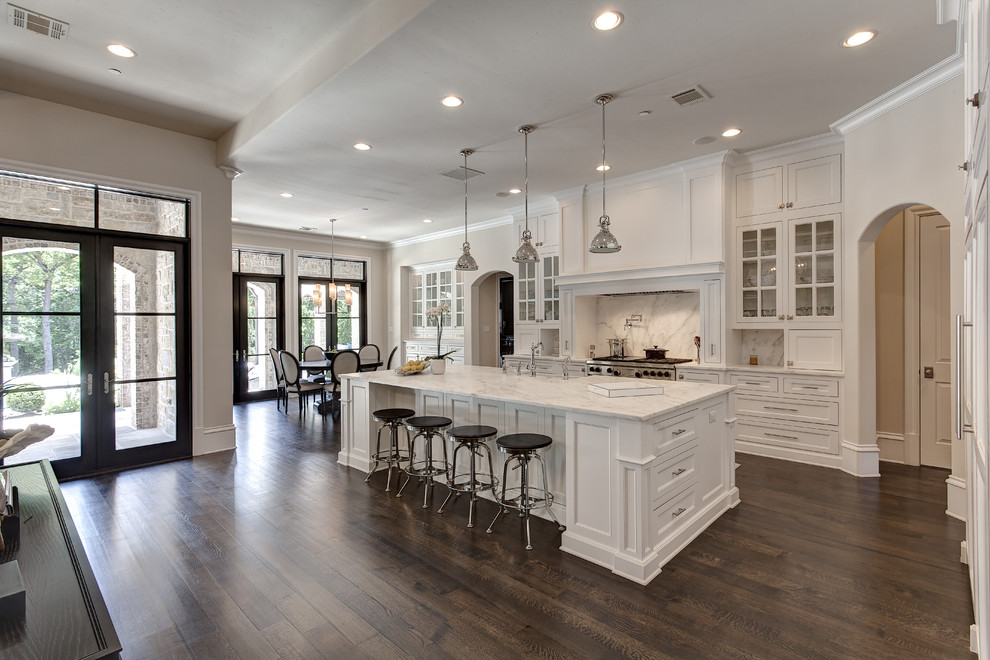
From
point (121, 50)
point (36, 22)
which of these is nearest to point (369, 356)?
point (121, 50)

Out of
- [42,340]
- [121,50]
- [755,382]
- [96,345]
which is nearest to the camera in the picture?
[121,50]

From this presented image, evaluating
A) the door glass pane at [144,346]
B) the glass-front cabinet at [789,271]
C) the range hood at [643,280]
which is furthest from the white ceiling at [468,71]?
the door glass pane at [144,346]

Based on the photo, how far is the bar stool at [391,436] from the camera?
4039 mm

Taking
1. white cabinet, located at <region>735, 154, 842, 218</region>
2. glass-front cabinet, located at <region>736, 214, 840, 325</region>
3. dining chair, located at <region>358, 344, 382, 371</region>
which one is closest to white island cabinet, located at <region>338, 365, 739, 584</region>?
glass-front cabinet, located at <region>736, 214, 840, 325</region>

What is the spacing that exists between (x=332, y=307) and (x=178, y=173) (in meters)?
4.93

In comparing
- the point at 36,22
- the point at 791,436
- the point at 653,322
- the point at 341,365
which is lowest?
the point at 791,436

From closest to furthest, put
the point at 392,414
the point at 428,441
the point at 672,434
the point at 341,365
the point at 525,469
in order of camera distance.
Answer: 1. the point at 672,434
2. the point at 525,469
3. the point at 428,441
4. the point at 392,414
5. the point at 341,365

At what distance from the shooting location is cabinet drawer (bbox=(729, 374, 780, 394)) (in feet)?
15.7

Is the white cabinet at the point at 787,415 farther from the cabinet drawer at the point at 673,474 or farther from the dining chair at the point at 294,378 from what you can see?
the dining chair at the point at 294,378

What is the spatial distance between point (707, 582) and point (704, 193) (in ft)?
13.1

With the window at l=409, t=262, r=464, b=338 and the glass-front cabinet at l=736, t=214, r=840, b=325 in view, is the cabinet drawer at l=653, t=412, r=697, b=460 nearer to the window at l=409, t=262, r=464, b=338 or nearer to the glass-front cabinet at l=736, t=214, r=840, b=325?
the glass-front cabinet at l=736, t=214, r=840, b=325

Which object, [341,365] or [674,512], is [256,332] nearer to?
[341,365]

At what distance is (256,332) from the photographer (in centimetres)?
889

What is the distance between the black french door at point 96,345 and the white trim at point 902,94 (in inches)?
255
